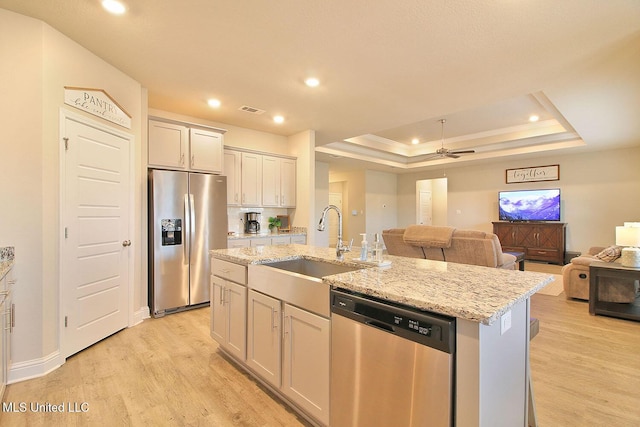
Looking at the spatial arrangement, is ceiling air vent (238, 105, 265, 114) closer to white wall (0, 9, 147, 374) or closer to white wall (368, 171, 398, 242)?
white wall (0, 9, 147, 374)

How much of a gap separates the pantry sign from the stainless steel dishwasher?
2813 mm

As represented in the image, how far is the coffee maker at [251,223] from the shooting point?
5.14 meters

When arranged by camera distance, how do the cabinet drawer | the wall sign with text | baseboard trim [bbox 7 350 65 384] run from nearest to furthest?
baseboard trim [bbox 7 350 65 384]
the cabinet drawer
the wall sign with text

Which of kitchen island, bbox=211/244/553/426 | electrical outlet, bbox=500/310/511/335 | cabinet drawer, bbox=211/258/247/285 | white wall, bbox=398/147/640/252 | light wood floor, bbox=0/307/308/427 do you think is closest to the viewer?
kitchen island, bbox=211/244/553/426

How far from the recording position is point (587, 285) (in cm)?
402

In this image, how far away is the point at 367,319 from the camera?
1.44m

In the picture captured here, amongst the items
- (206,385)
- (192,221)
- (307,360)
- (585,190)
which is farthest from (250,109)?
(585,190)

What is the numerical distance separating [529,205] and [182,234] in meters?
7.86

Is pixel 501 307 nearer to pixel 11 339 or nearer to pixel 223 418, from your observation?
pixel 223 418

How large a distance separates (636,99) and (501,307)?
470 centimetres

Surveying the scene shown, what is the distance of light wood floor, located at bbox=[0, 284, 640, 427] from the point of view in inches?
73.4

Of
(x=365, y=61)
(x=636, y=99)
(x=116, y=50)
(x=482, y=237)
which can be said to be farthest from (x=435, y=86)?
(x=116, y=50)

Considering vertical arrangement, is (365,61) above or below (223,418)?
above

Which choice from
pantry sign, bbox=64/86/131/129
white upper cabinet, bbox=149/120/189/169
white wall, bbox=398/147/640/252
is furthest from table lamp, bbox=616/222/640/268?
pantry sign, bbox=64/86/131/129
